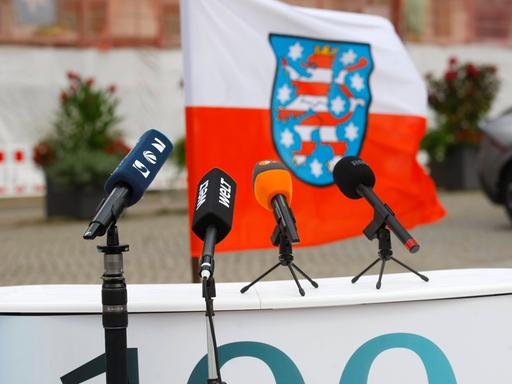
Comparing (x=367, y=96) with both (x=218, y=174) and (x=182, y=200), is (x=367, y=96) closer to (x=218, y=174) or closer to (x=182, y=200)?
(x=218, y=174)

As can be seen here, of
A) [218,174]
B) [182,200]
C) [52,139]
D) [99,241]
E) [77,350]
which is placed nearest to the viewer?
[218,174]

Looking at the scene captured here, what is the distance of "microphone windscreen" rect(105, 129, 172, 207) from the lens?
283cm

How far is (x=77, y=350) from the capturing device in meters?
3.17

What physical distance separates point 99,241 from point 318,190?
653 cm

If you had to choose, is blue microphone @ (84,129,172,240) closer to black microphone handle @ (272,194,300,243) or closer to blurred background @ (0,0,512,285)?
black microphone handle @ (272,194,300,243)

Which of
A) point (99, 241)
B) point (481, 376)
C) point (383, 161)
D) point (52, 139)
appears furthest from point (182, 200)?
point (481, 376)

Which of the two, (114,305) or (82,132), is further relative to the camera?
(82,132)

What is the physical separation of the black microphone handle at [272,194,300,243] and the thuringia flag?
4.58 feet

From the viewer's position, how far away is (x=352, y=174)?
3.42 metres

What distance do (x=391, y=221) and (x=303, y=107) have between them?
1.99 meters

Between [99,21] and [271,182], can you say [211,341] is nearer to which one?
[271,182]

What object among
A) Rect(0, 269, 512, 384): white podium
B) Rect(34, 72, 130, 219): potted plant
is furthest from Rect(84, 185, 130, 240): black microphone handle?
Rect(34, 72, 130, 219): potted plant

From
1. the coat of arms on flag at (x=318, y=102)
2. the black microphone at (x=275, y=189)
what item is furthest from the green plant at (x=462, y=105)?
the black microphone at (x=275, y=189)

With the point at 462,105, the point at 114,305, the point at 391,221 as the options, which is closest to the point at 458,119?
the point at 462,105
